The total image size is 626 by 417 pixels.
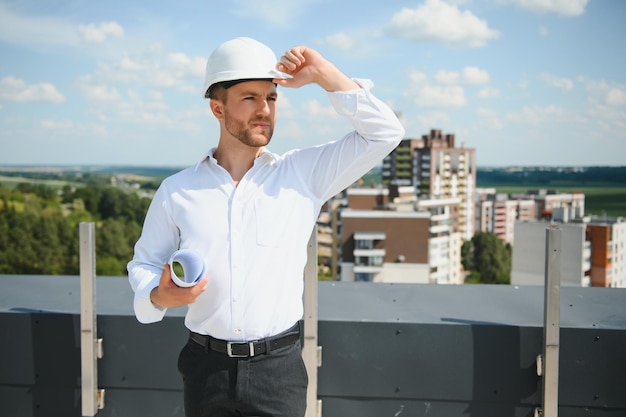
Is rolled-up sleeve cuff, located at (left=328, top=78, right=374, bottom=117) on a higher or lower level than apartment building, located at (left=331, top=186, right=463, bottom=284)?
higher

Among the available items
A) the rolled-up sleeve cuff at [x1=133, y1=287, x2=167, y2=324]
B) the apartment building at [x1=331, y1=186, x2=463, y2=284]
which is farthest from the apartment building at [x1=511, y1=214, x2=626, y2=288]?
the rolled-up sleeve cuff at [x1=133, y1=287, x2=167, y2=324]

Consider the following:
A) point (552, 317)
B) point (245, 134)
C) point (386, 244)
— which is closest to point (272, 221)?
point (245, 134)

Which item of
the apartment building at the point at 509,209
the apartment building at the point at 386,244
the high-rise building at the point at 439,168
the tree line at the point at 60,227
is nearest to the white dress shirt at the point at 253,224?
the tree line at the point at 60,227

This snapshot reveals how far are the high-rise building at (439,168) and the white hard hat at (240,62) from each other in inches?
3316

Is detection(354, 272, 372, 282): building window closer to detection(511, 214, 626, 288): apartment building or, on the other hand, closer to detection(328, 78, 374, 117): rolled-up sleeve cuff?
detection(511, 214, 626, 288): apartment building

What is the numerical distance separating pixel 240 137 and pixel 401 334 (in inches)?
40.0

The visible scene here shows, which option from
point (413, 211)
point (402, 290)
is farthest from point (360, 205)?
point (402, 290)

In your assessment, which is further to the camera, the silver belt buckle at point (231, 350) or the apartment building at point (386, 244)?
the apartment building at point (386, 244)

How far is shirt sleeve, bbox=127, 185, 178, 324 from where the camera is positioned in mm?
1472

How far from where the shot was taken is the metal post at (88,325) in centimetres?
221

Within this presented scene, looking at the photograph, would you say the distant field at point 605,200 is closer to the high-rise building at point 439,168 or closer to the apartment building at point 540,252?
the apartment building at point 540,252

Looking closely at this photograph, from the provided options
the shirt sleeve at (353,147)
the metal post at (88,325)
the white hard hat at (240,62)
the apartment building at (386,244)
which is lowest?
the apartment building at (386,244)

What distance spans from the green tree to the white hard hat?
64.5 meters

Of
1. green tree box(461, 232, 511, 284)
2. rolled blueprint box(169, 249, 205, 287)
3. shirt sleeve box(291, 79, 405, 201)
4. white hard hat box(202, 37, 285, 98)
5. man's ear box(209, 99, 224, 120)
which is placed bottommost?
green tree box(461, 232, 511, 284)
